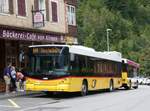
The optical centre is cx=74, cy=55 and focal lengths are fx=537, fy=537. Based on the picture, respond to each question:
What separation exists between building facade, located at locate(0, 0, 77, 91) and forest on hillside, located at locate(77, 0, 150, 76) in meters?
53.5

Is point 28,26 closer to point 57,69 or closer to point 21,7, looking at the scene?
point 21,7

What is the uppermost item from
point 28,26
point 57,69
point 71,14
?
point 71,14

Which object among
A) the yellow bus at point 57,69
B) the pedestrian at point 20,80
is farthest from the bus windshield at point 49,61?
the pedestrian at point 20,80

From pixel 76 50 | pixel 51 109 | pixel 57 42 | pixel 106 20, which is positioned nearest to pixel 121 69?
pixel 57 42

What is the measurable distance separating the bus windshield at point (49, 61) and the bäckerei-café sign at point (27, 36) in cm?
425

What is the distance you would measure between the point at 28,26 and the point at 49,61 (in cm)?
938

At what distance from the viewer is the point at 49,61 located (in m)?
27.0

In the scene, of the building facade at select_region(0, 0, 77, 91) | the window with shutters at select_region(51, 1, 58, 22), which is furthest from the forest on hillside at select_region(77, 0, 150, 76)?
the window with shutters at select_region(51, 1, 58, 22)

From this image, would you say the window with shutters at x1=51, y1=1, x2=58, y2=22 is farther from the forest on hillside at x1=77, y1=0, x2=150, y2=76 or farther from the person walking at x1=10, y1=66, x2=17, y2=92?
the forest on hillside at x1=77, y1=0, x2=150, y2=76

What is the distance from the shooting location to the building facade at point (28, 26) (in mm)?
32969

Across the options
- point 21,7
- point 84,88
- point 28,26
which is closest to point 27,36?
point 28,26

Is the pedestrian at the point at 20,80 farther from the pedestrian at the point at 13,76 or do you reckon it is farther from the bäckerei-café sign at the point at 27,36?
the bäckerei-café sign at the point at 27,36

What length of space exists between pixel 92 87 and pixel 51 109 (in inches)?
442

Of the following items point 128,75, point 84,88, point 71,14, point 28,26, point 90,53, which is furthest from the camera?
point 71,14
